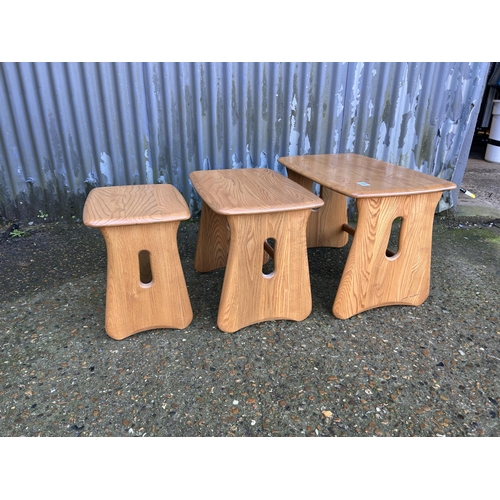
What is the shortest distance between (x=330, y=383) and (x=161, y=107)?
8.50ft

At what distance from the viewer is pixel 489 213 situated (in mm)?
3783

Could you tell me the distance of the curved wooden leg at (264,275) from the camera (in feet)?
6.18

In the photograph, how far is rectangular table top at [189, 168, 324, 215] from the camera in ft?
5.96

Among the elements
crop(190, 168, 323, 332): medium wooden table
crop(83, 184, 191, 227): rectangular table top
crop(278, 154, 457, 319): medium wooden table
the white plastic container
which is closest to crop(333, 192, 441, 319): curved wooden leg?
crop(278, 154, 457, 319): medium wooden table

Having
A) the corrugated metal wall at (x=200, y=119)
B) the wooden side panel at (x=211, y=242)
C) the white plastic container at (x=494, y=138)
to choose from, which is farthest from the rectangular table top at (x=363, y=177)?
the white plastic container at (x=494, y=138)

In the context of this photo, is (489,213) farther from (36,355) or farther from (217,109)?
(36,355)

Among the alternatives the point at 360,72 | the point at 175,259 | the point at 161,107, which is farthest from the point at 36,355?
the point at 360,72

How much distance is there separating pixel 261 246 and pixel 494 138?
18.2 feet

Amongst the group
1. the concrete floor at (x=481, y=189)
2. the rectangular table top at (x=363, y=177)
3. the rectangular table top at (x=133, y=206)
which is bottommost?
the concrete floor at (x=481, y=189)

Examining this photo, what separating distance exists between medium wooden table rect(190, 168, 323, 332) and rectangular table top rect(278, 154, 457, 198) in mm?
186

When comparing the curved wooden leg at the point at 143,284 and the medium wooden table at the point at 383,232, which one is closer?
the curved wooden leg at the point at 143,284

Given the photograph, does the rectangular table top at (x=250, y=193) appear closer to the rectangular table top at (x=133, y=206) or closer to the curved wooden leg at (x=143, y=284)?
the rectangular table top at (x=133, y=206)

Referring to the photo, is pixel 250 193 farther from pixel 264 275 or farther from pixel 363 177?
pixel 363 177

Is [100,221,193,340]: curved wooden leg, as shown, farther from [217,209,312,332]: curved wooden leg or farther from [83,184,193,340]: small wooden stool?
[217,209,312,332]: curved wooden leg
